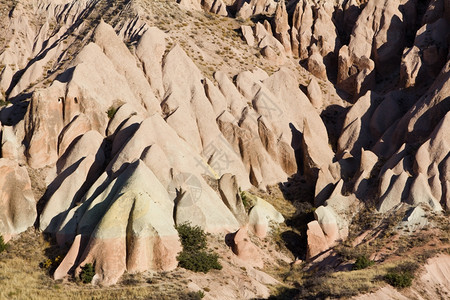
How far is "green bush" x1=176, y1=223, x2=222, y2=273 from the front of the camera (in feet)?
110

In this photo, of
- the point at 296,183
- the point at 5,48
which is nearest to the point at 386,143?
the point at 296,183

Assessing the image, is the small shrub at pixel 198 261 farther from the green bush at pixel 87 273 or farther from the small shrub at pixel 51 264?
the small shrub at pixel 51 264

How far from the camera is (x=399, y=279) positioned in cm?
3177

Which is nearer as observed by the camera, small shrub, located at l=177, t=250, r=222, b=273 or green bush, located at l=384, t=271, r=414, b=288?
green bush, located at l=384, t=271, r=414, b=288

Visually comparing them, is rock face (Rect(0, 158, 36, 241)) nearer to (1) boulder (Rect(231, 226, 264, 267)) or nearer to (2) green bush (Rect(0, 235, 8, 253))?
(2) green bush (Rect(0, 235, 8, 253))

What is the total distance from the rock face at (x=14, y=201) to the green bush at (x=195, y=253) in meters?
12.0

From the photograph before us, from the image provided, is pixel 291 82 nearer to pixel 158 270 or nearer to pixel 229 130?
pixel 229 130

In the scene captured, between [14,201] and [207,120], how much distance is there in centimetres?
2077

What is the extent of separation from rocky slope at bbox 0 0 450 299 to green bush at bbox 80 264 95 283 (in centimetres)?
42

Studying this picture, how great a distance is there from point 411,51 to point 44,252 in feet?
148

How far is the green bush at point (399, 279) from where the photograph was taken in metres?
31.7

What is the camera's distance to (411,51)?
56.5 metres

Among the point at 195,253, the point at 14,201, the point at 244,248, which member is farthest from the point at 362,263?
the point at 14,201

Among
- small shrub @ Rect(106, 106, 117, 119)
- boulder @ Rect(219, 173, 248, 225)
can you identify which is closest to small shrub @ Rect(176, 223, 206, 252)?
boulder @ Rect(219, 173, 248, 225)
